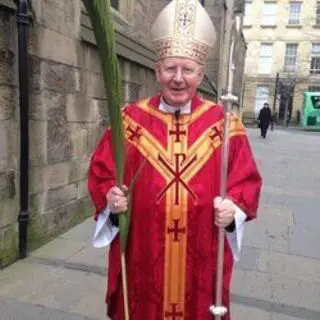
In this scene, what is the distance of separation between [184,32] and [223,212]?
82cm

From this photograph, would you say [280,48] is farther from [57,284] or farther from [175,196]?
[175,196]

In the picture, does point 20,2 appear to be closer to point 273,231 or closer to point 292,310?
point 292,310

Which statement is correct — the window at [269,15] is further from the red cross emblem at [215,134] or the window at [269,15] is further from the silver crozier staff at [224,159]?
the silver crozier staff at [224,159]

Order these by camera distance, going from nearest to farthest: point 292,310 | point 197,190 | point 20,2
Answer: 1. point 197,190
2. point 292,310
3. point 20,2

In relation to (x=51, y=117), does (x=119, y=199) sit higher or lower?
lower

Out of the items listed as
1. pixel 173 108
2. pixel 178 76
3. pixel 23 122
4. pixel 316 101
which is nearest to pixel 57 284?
pixel 23 122

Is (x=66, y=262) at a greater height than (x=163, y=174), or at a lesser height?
lesser

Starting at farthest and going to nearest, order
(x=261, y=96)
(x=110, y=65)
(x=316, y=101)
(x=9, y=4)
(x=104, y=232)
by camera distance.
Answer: (x=261, y=96) → (x=316, y=101) → (x=9, y=4) → (x=104, y=232) → (x=110, y=65)

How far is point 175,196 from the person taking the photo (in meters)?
2.25

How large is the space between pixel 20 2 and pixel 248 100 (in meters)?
43.0

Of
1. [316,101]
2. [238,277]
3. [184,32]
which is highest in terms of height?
[184,32]

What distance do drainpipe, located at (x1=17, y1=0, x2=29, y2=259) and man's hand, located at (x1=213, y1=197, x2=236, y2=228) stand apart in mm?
2737

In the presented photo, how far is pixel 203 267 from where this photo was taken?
2.33 m

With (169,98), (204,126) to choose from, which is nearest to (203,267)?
(204,126)
